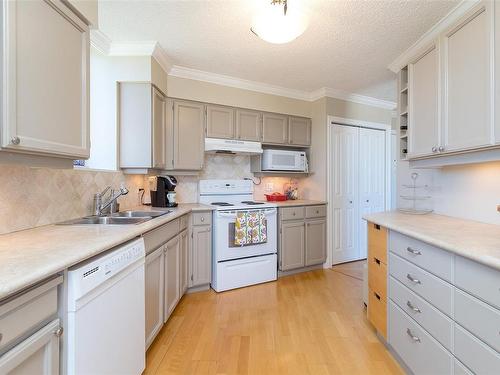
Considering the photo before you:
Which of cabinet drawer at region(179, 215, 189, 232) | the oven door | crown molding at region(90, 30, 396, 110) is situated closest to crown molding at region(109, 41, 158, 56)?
crown molding at region(90, 30, 396, 110)

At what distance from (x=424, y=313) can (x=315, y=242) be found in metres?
1.93

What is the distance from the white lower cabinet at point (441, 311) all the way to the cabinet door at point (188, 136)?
2112 mm

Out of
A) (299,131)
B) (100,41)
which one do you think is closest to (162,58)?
(100,41)

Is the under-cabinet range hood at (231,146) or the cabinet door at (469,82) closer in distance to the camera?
the cabinet door at (469,82)

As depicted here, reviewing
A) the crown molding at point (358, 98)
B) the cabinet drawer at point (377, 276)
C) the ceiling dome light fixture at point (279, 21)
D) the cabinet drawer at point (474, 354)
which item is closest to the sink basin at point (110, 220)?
the ceiling dome light fixture at point (279, 21)

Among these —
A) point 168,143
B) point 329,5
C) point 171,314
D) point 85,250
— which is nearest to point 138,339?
point 85,250

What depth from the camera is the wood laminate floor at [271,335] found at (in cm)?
→ 159

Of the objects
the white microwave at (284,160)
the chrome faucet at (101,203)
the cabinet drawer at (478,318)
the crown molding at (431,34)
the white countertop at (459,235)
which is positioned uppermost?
the crown molding at (431,34)

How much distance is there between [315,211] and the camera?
10.8 feet

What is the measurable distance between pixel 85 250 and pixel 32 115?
2.07ft

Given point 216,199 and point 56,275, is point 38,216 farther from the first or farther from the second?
point 216,199

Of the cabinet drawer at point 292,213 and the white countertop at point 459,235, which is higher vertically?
the white countertop at point 459,235

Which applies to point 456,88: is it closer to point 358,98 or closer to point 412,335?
point 412,335

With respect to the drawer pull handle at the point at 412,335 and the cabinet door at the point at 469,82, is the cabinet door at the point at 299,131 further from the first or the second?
the drawer pull handle at the point at 412,335
